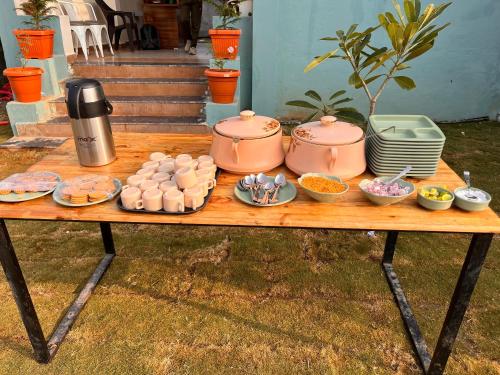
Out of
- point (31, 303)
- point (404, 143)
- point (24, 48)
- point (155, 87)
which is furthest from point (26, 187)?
point (24, 48)

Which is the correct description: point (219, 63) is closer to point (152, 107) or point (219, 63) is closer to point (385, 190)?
point (152, 107)

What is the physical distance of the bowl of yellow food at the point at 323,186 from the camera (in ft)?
4.43

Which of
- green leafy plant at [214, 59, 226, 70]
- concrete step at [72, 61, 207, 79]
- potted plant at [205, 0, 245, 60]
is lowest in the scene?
concrete step at [72, 61, 207, 79]

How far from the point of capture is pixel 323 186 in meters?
1.42

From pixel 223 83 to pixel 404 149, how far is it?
2.99 m

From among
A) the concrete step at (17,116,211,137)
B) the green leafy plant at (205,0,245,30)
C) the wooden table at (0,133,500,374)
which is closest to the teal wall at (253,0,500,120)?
the green leafy plant at (205,0,245,30)

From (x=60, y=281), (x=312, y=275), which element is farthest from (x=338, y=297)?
(x=60, y=281)

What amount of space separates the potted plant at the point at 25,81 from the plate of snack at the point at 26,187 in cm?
327

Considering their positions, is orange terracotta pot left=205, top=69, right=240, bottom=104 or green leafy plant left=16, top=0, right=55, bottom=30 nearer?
orange terracotta pot left=205, top=69, right=240, bottom=104

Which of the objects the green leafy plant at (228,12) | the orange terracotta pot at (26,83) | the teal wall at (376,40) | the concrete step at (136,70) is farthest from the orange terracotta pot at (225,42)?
the orange terracotta pot at (26,83)

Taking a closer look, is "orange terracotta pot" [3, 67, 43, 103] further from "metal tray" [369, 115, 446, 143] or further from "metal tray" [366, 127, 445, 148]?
"metal tray" [366, 127, 445, 148]

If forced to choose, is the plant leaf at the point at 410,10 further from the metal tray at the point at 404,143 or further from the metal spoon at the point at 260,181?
the metal spoon at the point at 260,181

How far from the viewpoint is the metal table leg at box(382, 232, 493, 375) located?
4.28 feet

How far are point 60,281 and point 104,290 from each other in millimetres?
297
